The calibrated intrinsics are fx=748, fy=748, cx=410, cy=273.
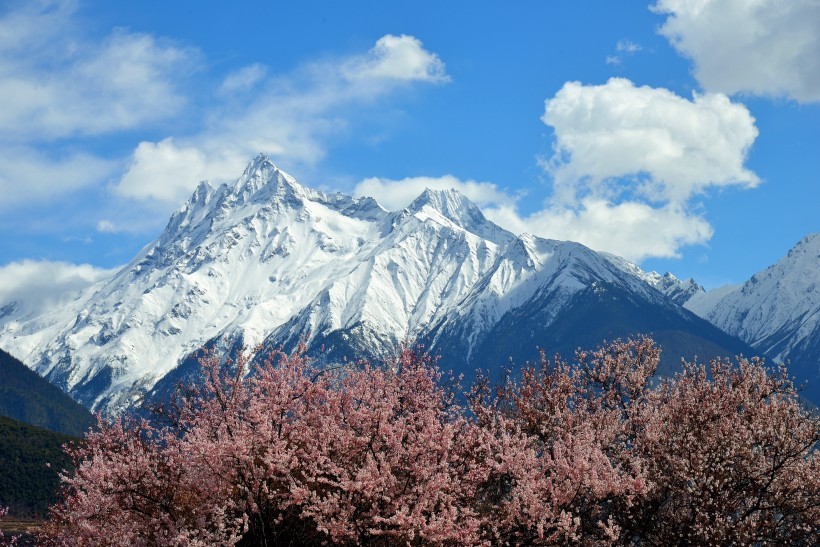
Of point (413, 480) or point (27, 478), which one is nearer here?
point (413, 480)

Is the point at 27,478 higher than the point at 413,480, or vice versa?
the point at 413,480

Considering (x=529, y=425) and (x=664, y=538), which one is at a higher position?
(x=529, y=425)

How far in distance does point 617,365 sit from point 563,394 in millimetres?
5379

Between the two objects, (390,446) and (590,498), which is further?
(590,498)

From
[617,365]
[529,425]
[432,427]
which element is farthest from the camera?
A: [617,365]

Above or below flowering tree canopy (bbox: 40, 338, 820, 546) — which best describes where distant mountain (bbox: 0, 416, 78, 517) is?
below

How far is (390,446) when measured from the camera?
22953 millimetres

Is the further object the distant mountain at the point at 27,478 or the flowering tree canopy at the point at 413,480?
the distant mountain at the point at 27,478

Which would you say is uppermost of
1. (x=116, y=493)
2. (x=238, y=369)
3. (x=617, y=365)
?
(x=617, y=365)

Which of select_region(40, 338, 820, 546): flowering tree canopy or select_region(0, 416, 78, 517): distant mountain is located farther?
select_region(0, 416, 78, 517): distant mountain

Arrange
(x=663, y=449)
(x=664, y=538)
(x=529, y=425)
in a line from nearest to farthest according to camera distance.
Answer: (x=664, y=538) → (x=663, y=449) → (x=529, y=425)

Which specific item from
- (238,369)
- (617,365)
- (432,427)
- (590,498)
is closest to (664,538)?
(590,498)

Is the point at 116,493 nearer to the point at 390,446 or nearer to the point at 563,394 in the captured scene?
the point at 390,446

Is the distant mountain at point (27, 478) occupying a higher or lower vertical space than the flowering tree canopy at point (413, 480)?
lower
